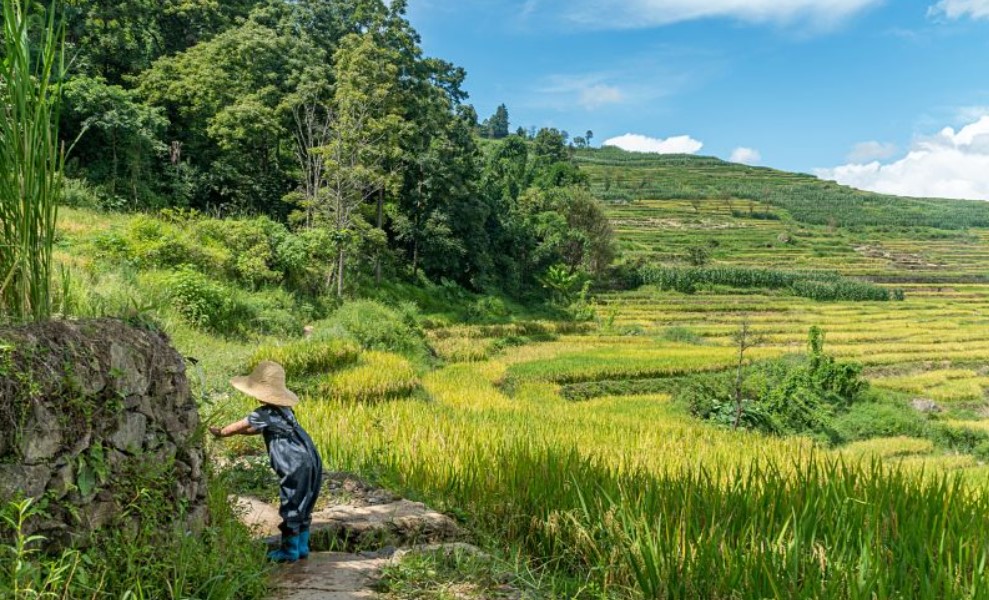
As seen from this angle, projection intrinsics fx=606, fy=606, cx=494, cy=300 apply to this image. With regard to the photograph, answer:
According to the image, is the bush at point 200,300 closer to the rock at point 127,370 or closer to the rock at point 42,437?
the rock at point 127,370

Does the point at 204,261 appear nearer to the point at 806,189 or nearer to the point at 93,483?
the point at 93,483

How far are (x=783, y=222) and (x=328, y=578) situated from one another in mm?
93514

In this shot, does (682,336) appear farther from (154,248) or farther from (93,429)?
(93,429)

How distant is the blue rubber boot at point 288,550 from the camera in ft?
10.2

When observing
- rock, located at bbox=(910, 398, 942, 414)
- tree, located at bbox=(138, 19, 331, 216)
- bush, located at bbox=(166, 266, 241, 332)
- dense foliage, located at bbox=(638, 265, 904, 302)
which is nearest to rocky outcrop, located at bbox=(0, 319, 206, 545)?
bush, located at bbox=(166, 266, 241, 332)

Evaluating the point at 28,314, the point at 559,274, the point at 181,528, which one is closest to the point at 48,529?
the point at 181,528

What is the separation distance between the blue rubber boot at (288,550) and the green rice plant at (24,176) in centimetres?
156

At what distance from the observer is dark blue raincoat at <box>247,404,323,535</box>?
3152 mm

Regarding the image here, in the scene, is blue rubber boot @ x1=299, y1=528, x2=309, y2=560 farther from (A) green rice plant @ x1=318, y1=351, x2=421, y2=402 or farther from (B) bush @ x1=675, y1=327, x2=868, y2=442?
(B) bush @ x1=675, y1=327, x2=868, y2=442

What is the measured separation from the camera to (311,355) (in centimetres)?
1154

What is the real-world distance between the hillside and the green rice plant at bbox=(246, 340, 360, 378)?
163 ft

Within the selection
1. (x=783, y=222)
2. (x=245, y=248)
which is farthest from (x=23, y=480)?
(x=783, y=222)

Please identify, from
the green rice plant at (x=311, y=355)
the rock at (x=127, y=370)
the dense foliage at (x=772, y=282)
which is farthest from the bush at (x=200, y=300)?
the dense foliage at (x=772, y=282)

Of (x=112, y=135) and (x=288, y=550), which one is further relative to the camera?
(x=112, y=135)
